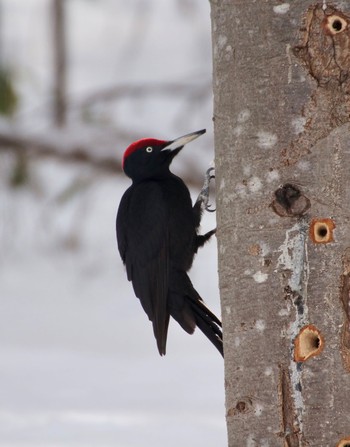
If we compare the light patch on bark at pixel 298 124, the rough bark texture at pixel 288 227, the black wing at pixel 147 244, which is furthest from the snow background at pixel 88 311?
the light patch on bark at pixel 298 124

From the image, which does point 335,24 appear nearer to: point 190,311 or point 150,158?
point 190,311

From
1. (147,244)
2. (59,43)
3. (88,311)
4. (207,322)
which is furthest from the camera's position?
(59,43)

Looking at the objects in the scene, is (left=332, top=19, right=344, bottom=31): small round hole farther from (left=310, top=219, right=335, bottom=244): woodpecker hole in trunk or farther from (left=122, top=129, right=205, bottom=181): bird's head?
(left=122, top=129, right=205, bottom=181): bird's head

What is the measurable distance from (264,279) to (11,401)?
4.10m

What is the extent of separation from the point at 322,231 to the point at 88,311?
8188 mm

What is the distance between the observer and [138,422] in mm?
5977

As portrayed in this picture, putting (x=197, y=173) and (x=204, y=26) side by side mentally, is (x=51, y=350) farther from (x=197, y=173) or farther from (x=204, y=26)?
(x=204, y=26)

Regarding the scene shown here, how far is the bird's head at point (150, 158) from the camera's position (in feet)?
15.5

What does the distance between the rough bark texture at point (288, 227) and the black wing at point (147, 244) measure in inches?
52.5

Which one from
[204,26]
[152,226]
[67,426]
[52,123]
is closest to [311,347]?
[152,226]

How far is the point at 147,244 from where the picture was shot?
4434 millimetres

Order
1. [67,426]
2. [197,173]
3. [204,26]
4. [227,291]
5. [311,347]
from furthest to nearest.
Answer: [204,26] → [197,173] → [67,426] → [227,291] → [311,347]

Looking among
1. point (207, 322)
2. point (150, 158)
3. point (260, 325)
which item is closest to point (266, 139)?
point (260, 325)

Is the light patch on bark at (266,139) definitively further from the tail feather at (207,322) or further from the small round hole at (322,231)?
the tail feather at (207,322)
